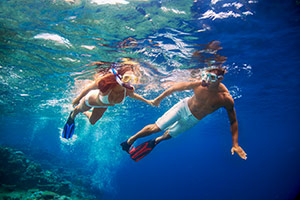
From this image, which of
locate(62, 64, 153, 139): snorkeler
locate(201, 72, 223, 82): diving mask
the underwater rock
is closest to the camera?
locate(62, 64, 153, 139): snorkeler

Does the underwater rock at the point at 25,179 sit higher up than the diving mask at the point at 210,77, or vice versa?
the diving mask at the point at 210,77

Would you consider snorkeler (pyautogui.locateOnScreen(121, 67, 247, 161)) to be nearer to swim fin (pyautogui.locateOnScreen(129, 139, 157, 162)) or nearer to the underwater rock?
swim fin (pyautogui.locateOnScreen(129, 139, 157, 162))

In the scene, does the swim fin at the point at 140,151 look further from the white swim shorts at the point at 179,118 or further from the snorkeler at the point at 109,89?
the snorkeler at the point at 109,89

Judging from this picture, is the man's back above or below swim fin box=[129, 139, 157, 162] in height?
above

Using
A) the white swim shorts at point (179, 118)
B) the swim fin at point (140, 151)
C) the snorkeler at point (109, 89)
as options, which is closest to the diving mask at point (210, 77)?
the white swim shorts at point (179, 118)

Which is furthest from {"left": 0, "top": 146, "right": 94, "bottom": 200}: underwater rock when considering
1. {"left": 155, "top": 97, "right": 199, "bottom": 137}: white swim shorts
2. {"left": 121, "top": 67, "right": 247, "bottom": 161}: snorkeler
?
{"left": 155, "top": 97, "right": 199, "bottom": 137}: white swim shorts

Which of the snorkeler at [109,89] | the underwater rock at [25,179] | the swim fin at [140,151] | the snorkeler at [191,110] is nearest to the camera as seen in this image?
the snorkeler at [109,89]

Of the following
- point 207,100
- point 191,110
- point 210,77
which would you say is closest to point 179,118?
point 191,110

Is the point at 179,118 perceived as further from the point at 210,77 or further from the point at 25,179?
the point at 25,179

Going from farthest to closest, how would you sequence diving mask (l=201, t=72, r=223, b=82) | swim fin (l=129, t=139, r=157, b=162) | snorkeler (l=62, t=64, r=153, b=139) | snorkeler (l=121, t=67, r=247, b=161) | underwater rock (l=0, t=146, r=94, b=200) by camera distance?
underwater rock (l=0, t=146, r=94, b=200), swim fin (l=129, t=139, r=157, b=162), snorkeler (l=121, t=67, r=247, b=161), diving mask (l=201, t=72, r=223, b=82), snorkeler (l=62, t=64, r=153, b=139)

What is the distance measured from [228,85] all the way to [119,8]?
1352cm

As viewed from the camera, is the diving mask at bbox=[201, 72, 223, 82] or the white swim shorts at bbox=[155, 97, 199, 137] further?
the white swim shorts at bbox=[155, 97, 199, 137]

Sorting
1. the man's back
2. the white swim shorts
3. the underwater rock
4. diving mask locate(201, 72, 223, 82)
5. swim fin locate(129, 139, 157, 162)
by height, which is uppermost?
diving mask locate(201, 72, 223, 82)

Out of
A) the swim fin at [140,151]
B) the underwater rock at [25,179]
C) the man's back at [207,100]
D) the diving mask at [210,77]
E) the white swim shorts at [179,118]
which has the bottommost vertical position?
the underwater rock at [25,179]
